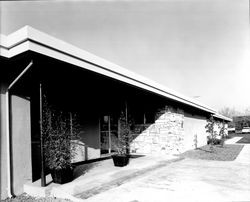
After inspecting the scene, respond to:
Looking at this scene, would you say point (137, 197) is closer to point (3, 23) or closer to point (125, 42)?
point (3, 23)

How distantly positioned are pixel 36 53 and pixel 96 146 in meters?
5.29

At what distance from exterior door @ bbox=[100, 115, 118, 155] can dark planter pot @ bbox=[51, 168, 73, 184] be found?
3808 millimetres

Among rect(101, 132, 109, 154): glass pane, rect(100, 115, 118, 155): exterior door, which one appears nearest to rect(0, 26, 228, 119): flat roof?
rect(100, 115, 118, 155): exterior door

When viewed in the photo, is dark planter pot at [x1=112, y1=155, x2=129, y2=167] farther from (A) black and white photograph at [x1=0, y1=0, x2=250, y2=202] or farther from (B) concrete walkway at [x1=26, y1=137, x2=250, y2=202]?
(B) concrete walkway at [x1=26, y1=137, x2=250, y2=202]

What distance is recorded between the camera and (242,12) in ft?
13.9

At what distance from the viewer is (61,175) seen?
483 cm

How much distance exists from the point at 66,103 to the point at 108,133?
100 inches

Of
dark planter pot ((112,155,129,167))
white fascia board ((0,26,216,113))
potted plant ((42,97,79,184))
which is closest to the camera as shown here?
white fascia board ((0,26,216,113))

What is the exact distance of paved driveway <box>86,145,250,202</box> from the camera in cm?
417

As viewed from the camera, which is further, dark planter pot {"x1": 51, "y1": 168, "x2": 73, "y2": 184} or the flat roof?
dark planter pot {"x1": 51, "y1": 168, "x2": 73, "y2": 184}

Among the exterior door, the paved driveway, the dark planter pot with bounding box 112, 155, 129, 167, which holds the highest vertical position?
the exterior door

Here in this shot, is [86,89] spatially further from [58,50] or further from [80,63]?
[58,50]

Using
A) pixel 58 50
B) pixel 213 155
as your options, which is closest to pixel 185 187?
pixel 58 50

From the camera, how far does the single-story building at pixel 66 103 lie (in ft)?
13.6
